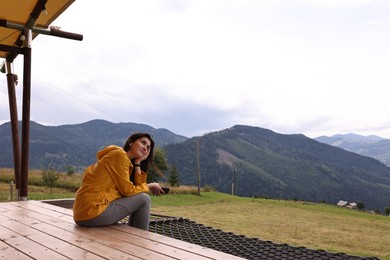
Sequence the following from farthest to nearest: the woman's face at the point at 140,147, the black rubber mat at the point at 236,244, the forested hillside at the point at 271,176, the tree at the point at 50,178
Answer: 1. the forested hillside at the point at 271,176
2. the tree at the point at 50,178
3. the black rubber mat at the point at 236,244
4. the woman's face at the point at 140,147

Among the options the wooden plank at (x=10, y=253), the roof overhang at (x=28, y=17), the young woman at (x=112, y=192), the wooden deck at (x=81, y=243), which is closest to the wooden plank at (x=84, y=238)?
the wooden deck at (x=81, y=243)

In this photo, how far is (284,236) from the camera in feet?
43.0

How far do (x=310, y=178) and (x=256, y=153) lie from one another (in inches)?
1466

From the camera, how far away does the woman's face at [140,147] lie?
11.1 ft

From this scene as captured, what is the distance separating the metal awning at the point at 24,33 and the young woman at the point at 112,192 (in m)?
2.05

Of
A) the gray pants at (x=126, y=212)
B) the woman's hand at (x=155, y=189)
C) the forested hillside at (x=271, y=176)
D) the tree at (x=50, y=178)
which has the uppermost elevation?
the woman's hand at (x=155, y=189)

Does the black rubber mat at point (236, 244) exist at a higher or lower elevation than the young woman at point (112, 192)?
lower

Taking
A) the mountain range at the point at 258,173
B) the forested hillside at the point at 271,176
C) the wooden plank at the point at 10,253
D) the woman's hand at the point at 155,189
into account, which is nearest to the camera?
the wooden plank at the point at 10,253

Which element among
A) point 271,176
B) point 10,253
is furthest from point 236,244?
point 271,176

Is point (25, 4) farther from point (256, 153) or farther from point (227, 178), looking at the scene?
point (256, 153)

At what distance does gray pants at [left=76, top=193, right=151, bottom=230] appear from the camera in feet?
10.6

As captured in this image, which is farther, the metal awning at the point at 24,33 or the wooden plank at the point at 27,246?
the metal awning at the point at 24,33

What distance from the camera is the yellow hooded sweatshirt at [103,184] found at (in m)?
3.16

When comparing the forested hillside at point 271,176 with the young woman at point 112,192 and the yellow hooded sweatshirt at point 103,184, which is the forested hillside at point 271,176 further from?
the yellow hooded sweatshirt at point 103,184
